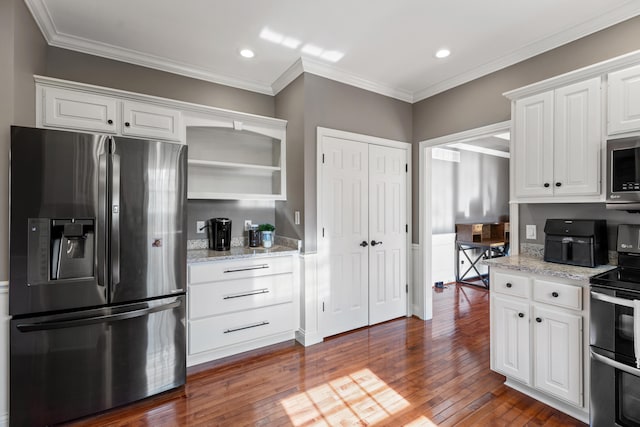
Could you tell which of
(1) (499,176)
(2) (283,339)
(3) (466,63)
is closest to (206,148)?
(2) (283,339)

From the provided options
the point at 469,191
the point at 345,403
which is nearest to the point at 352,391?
the point at 345,403

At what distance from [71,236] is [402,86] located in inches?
135

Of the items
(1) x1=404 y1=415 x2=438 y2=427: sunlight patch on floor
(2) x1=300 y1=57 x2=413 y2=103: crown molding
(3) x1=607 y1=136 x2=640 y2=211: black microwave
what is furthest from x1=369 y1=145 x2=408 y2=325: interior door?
(3) x1=607 y1=136 x2=640 y2=211: black microwave

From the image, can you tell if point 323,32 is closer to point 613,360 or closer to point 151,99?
point 151,99

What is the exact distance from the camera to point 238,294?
2609 millimetres

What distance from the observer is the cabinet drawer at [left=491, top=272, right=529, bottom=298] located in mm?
2059

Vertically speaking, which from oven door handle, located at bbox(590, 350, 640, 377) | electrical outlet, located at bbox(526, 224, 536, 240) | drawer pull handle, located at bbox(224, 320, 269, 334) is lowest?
drawer pull handle, located at bbox(224, 320, 269, 334)

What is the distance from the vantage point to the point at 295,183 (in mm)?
3070

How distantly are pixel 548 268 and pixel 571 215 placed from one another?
0.66 meters

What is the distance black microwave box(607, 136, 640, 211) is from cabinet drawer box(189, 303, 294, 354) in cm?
262

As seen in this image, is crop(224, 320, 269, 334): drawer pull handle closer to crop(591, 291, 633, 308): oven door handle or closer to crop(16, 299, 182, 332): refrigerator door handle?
crop(16, 299, 182, 332): refrigerator door handle

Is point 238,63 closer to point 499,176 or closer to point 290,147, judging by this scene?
point 290,147

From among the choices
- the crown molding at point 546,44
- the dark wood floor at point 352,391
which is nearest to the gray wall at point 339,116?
the crown molding at point 546,44

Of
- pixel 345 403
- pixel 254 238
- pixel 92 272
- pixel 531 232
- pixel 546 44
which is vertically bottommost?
pixel 345 403
